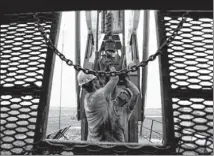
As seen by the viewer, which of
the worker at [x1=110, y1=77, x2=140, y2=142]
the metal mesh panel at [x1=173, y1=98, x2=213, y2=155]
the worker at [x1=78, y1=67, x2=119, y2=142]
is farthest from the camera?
the worker at [x1=110, y1=77, x2=140, y2=142]

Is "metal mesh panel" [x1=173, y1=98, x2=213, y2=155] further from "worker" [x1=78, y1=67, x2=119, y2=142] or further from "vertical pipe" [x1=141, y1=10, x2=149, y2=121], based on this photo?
"vertical pipe" [x1=141, y1=10, x2=149, y2=121]

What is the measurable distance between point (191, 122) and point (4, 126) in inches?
43.1

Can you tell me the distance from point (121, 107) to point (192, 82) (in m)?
1.26

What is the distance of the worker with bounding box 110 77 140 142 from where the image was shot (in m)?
2.52

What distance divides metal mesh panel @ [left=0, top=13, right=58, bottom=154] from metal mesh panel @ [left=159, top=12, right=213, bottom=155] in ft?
2.74

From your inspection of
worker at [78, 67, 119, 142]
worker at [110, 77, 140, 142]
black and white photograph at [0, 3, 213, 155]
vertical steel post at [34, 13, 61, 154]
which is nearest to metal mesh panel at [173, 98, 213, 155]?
black and white photograph at [0, 3, 213, 155]

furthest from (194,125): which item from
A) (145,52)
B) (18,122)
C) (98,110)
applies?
(145,52)

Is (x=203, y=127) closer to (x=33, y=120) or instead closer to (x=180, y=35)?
(x=180, y=35)

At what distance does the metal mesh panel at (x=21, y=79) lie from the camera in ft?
4.58

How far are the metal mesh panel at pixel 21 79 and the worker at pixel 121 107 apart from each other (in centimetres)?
109

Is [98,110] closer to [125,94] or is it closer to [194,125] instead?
[125,94]

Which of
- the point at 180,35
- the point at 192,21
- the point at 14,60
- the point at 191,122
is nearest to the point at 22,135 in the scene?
the point at 14,60

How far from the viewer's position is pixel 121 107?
8.88 ft

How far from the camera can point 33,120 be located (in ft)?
4.74
